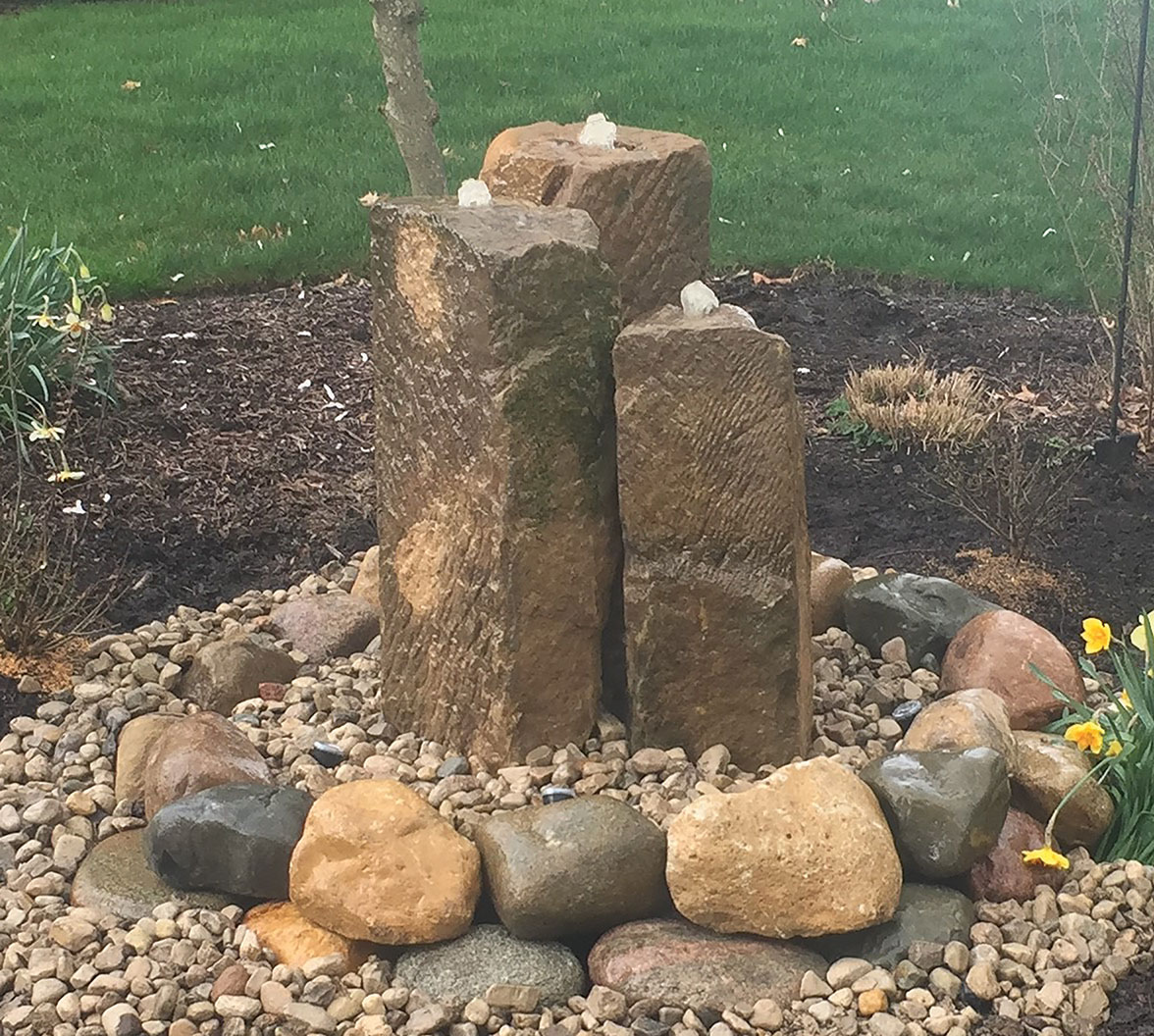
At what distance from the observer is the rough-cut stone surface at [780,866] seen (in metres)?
2.87

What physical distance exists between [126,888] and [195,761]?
1.03 feet

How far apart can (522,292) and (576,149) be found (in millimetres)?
736

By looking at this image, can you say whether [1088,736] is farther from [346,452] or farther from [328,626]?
[346,452]

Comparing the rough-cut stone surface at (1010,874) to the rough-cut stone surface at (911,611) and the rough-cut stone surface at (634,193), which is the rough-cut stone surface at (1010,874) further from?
the rough-cut stone surface at (634,193)

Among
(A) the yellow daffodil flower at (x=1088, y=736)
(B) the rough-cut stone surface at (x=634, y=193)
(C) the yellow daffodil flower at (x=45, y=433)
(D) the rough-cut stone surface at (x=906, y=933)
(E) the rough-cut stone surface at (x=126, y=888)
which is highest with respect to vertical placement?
(B) the rough-cut stone surface at (x=634, y=193)

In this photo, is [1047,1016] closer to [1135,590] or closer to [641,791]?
[641,791]

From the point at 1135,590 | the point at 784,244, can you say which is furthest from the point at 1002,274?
the point at 1135,590

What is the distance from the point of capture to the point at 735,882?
2.86 meters

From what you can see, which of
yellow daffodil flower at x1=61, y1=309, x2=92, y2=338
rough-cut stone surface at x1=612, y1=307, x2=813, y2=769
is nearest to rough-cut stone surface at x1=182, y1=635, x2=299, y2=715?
rough-cut stone surface at x1=612, y1=307, x2=813, y2=769

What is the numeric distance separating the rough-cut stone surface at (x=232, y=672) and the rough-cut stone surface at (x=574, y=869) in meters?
1.11

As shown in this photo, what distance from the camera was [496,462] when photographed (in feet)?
10.3

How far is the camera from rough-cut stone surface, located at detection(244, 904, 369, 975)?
2943 mm

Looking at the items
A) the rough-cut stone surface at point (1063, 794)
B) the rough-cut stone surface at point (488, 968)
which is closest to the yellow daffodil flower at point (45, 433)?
the rough-cut stone surface at point (488, 968)

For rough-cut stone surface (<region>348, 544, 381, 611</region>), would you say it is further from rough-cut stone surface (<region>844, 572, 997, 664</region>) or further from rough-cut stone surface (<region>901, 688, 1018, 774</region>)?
rough-cut stone surface (<region>901, 688, 1018, 774</region>)
